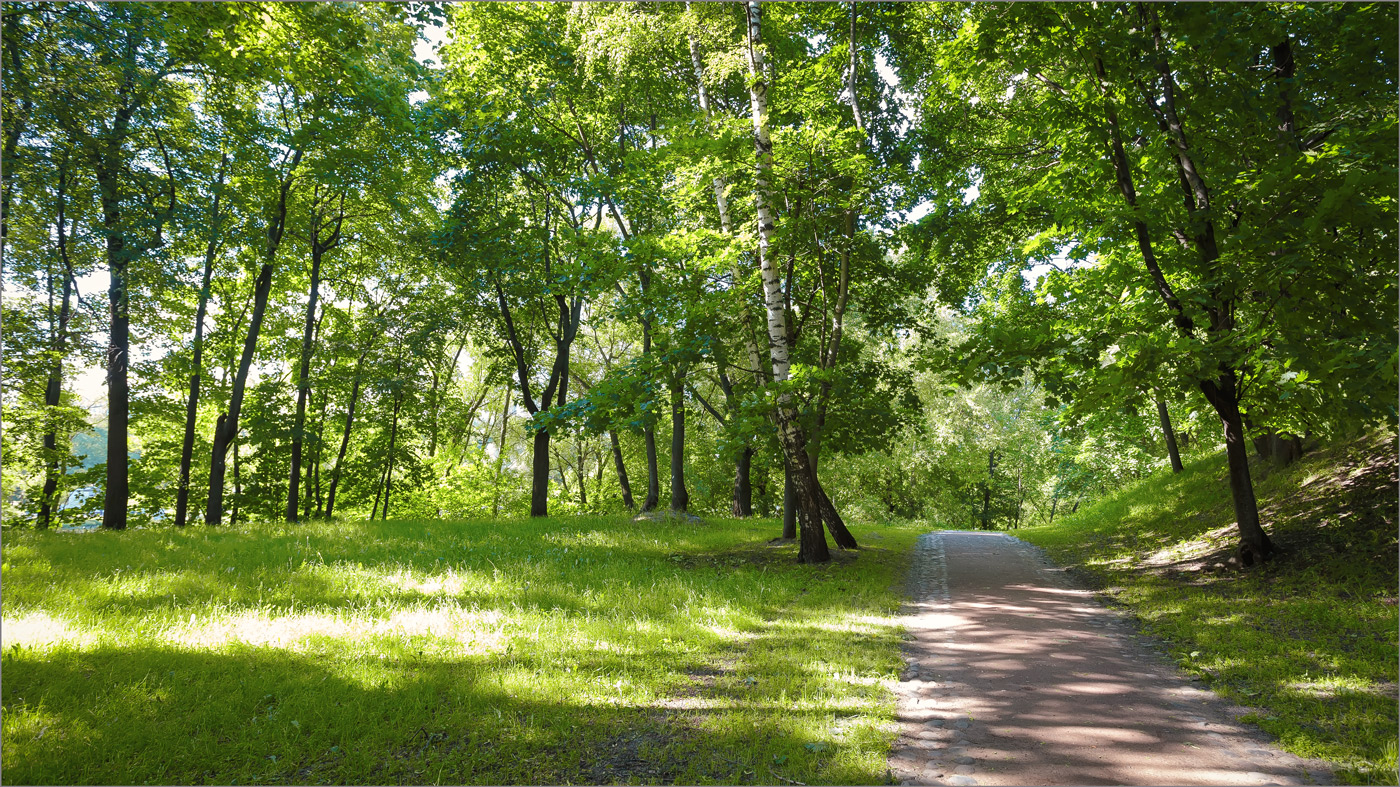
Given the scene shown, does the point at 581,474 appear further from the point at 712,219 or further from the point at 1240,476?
the point at 1240,476

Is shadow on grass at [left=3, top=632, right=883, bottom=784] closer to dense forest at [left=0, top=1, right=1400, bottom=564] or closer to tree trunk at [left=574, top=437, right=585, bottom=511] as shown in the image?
dense forest at [left=0, top=1, right=1400, bottom=564]

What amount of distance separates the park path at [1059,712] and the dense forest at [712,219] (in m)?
2.63

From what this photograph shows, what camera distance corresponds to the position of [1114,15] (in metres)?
8.67

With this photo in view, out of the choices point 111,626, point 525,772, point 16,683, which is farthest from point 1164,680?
point 111,626

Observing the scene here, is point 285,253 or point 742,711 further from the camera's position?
point 285,253

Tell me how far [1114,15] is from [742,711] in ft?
32.6

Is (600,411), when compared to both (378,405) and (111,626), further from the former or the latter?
(378,405)

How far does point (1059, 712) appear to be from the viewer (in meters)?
4.79

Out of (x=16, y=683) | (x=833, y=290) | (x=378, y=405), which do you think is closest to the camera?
(x=16, y=683)

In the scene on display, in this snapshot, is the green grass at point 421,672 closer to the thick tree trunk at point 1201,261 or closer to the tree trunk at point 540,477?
the thick tree trunk at point 1201,261

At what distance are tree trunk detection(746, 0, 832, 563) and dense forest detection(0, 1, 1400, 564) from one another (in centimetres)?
7

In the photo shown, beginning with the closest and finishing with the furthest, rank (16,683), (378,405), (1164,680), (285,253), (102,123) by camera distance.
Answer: (16,683) → (1164,680) → (102,123) → (285,253) → (378,405)

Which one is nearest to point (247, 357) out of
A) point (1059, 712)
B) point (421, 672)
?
point (421, 672)

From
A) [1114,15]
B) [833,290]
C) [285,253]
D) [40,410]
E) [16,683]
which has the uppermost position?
[285,253]
